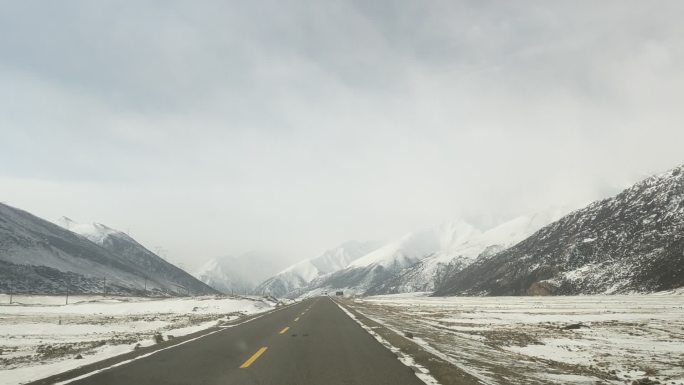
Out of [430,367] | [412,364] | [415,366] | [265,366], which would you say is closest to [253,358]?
[265,366]

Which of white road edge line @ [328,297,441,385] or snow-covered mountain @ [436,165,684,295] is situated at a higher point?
snow-covered mountain @ [436,165,684,295]

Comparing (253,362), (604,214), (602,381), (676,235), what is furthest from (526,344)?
(604,214)

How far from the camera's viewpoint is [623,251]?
151125mm

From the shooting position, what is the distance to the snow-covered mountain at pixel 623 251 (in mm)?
125562

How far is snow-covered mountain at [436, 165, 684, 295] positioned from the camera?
125562mm

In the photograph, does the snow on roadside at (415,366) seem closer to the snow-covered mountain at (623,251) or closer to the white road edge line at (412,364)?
the white road edge line at (412,364)

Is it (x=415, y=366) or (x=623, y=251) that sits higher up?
(x=623, y=251)

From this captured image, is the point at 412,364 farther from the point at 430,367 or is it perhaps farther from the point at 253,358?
the point at 253,358

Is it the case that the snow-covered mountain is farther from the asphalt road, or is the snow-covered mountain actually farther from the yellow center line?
the yellow center line

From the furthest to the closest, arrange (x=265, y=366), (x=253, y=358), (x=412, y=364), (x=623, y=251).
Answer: (x=623, y=251), (x=253, y=358), (x=412, y=364), (x=265, y=366)

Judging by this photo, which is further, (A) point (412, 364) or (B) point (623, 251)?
(B) point (623, 251)

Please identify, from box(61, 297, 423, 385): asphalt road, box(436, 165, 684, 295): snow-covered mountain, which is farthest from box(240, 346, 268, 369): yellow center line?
box(436, 165, 684, 295): snow-covered mountain

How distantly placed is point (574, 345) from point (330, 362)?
11.1 meters

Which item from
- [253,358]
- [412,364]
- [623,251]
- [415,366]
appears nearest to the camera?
[415,366]
